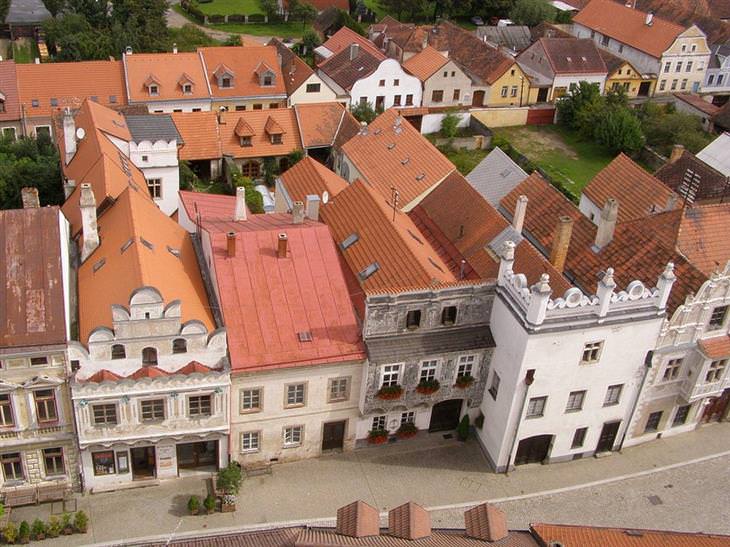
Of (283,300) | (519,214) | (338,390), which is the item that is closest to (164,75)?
(283,300)

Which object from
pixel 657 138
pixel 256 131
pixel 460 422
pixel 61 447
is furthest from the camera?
pixel 657 138

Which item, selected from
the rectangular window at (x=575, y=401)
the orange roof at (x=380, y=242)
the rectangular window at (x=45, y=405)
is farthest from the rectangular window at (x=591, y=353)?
the rectangular window at (x=45, y=405)

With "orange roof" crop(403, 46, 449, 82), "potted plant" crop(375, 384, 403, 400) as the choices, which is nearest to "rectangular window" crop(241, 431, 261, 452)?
"potted plant" crop(375, 384, 403, 400)

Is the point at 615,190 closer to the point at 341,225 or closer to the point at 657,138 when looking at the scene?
the point at 341,225

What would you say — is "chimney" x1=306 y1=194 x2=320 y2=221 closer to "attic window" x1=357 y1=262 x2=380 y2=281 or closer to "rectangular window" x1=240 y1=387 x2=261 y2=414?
"attic window" x1=357 y1=262 x2=380 y2=281

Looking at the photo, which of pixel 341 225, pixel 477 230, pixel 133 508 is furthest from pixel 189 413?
pixel 477 230

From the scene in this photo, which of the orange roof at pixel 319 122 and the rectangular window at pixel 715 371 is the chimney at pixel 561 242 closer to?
the rectangular window at pixel 715 371
